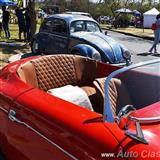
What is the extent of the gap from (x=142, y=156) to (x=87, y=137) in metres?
0.40

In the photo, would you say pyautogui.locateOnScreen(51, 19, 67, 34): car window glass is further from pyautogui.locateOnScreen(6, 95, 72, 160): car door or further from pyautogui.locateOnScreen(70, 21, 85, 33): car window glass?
pyautogui.locateOnScreen(6, 95, 72, 160): car door

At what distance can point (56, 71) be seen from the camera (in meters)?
4.30

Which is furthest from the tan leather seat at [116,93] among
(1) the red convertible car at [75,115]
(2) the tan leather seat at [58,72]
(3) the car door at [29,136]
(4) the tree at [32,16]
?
(4) the tree at [32,16]

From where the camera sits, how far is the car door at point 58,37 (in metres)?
11.2

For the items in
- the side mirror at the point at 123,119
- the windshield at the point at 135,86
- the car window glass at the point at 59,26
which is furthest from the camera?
the car window glass at the point at 59,26

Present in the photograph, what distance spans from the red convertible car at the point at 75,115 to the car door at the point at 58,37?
685cm

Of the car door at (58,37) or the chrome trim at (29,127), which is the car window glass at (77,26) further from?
the chrome trim at (29,127)

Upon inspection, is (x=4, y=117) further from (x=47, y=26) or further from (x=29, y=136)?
(x=47, y=26)

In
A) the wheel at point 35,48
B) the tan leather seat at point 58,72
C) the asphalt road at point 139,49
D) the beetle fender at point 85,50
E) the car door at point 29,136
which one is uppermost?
the tan leather seat at point 58,72

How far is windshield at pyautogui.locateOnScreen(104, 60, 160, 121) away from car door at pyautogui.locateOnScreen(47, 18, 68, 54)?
767cm

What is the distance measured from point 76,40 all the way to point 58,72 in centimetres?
652

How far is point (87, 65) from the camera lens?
4652mm

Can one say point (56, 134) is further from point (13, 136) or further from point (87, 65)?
point (87, 65)

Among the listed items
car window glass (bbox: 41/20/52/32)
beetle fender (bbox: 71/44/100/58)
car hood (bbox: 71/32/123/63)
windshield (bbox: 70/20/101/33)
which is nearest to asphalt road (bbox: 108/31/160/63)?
windshield (bbox: 70/20/101/33)
